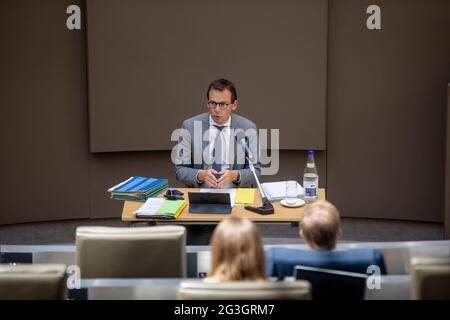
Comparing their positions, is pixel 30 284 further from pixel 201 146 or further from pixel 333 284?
pixel 201 146

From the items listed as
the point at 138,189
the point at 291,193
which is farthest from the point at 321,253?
the point at 138,189

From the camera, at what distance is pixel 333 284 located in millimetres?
2393

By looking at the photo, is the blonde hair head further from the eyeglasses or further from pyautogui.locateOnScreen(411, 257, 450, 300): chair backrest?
the eyeglasses

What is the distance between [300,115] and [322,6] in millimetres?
963

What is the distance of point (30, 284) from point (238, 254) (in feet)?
2.27

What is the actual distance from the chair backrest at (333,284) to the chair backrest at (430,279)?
0.17 meters

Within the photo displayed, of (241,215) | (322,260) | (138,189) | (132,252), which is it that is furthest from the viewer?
(138,189)

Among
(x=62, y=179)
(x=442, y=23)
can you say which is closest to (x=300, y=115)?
(x=442, y=23)

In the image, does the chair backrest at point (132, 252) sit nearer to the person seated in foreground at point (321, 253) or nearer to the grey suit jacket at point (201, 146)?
the person seated in foreground at point (321, 253)

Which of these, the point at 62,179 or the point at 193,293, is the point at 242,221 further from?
the point at 62,179

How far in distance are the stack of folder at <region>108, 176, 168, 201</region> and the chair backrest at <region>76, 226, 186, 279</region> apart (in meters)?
1.49

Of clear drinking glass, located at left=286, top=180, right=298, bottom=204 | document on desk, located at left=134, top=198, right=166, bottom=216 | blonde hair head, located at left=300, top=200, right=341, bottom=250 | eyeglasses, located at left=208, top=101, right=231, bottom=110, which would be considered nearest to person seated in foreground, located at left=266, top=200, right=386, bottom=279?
blonde hair head, located at left=300, top=200, right=341, bottom=250

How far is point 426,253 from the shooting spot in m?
2.76
